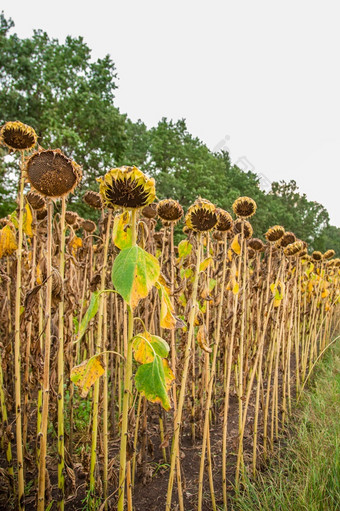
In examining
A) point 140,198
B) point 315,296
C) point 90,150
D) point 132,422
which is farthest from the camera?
point 90,150

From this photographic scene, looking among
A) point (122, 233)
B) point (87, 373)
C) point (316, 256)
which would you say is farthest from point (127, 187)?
point (316, 256)

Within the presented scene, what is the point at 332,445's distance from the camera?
2350 mm

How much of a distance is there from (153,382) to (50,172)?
2.77 feet

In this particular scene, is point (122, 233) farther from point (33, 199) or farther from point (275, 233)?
point (275, 233)

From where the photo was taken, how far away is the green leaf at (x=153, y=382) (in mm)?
1023

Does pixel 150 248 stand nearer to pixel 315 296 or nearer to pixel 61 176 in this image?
pixel 61 176

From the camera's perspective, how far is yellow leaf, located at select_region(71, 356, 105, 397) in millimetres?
1192

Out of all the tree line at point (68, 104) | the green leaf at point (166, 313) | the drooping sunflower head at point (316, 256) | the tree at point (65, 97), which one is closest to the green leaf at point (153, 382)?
the green leaf at point (166, 313)

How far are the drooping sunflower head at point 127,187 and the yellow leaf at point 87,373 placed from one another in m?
0.56

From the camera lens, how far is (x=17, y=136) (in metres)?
1.68

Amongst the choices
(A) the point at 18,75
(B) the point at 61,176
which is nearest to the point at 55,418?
(B) the point at 61,176

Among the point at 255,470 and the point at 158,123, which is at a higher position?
the point at 158,123

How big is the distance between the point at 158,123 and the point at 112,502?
26.8 meters

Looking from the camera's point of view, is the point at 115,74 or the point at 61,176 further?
the point at 115,74
